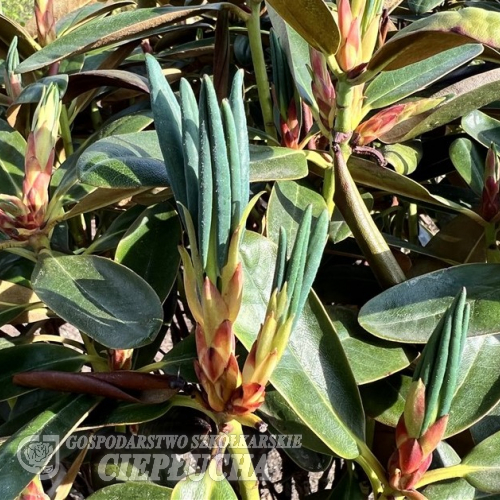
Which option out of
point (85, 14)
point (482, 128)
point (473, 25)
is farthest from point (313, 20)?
point (85, 14)

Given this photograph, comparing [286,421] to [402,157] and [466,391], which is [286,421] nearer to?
[466,391]

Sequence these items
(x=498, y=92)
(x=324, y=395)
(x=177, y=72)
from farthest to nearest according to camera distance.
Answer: (x=177, y=72) < (x=498, y=92) < (x=324, y=395)

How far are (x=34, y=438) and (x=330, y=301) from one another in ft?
1.24

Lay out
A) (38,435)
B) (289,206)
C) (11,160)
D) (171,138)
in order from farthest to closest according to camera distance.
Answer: (11,160), (289,206), (38,435), (171,138)

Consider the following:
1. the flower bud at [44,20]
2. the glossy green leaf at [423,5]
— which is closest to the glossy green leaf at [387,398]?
the glossy green leaf at [423,5]

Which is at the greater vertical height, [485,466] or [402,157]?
[402,157]

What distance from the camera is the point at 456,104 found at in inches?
29.4

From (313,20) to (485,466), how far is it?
0.42 metres

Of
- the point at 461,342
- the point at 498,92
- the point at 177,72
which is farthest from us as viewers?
the point at 177,72

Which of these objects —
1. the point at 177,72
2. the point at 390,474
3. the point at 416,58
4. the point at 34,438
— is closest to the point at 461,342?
the point at 390,474

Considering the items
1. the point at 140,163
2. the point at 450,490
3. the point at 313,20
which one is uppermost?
the point at 313,20

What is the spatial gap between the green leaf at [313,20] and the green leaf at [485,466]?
38 cm

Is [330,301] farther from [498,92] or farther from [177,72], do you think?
[177,72]

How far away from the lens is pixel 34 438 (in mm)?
563
